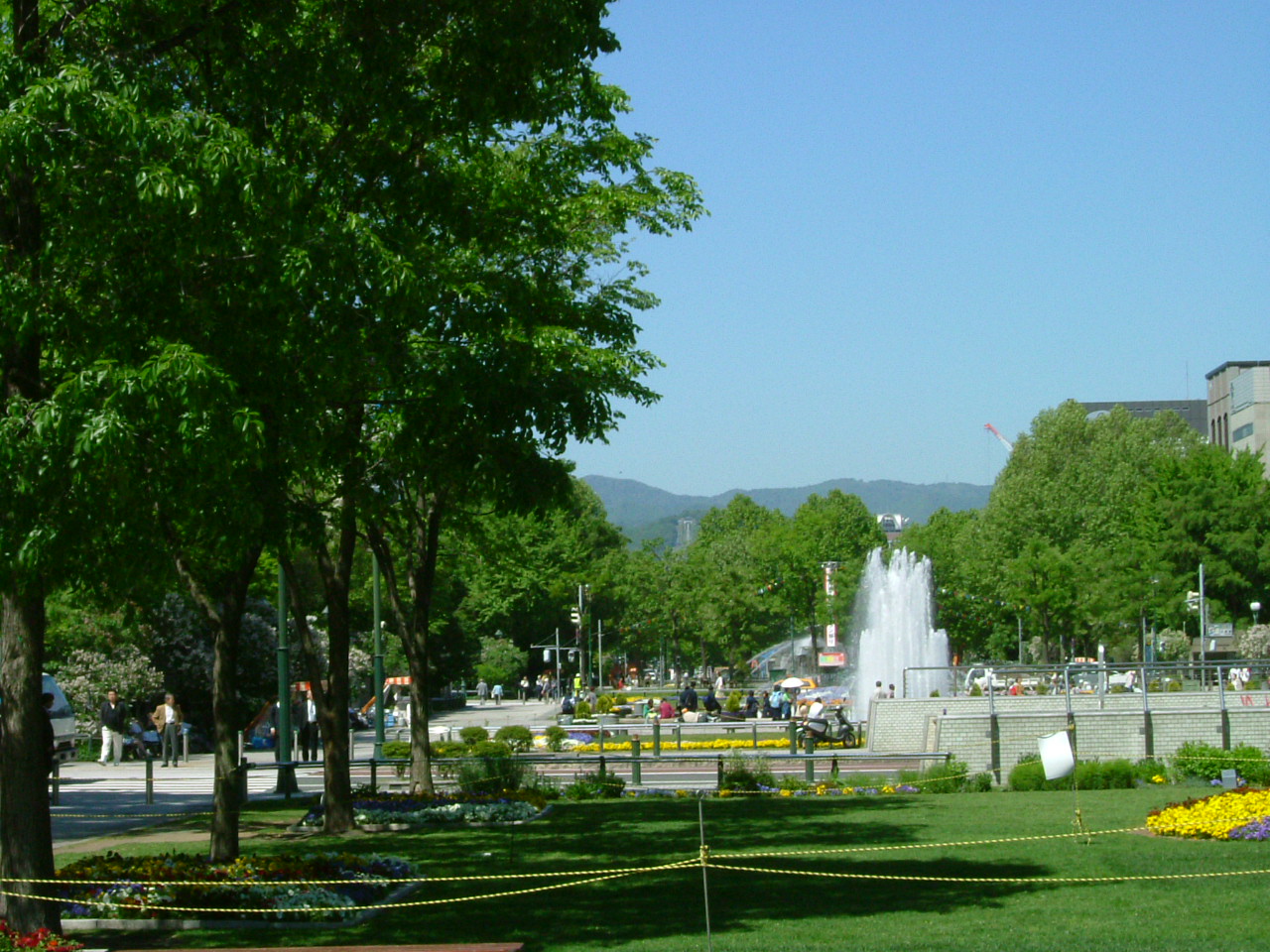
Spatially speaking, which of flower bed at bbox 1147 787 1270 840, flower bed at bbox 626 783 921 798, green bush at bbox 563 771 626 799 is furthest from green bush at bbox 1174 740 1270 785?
green bush at bbox 563 771 626 799

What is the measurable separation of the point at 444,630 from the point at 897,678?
92.0 feet

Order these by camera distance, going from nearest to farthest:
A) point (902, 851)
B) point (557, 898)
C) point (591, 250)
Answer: point (557, 898)
point (902, 851)
point (591, 250)

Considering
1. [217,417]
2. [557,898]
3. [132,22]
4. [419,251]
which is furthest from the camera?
[419,251]

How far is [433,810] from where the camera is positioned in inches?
805

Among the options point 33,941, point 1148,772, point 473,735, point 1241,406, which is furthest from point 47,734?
point 1241,406

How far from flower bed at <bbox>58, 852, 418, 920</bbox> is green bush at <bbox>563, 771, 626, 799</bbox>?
11145 millimetres

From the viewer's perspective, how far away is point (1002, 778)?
88.2 ft

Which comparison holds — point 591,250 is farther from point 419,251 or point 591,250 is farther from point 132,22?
point 132,22

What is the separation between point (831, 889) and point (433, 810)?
827 cm

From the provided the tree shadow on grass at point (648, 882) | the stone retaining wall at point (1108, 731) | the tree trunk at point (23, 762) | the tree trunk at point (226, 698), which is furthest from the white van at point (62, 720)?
the tree trunk at point (23, 762)

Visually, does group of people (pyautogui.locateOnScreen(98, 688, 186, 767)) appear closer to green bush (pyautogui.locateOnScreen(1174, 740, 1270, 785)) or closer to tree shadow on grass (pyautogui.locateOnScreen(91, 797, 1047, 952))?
tree shadow on grass (pyautogui.locateOnScreen(91, 797, 1047, 952))

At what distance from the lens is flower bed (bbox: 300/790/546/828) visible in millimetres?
20078

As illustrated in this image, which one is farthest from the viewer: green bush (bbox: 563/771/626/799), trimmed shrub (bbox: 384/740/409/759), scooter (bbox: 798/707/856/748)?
scooter (bbox: 798/707/856/748)

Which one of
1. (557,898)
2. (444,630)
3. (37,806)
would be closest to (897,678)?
(444,630)
